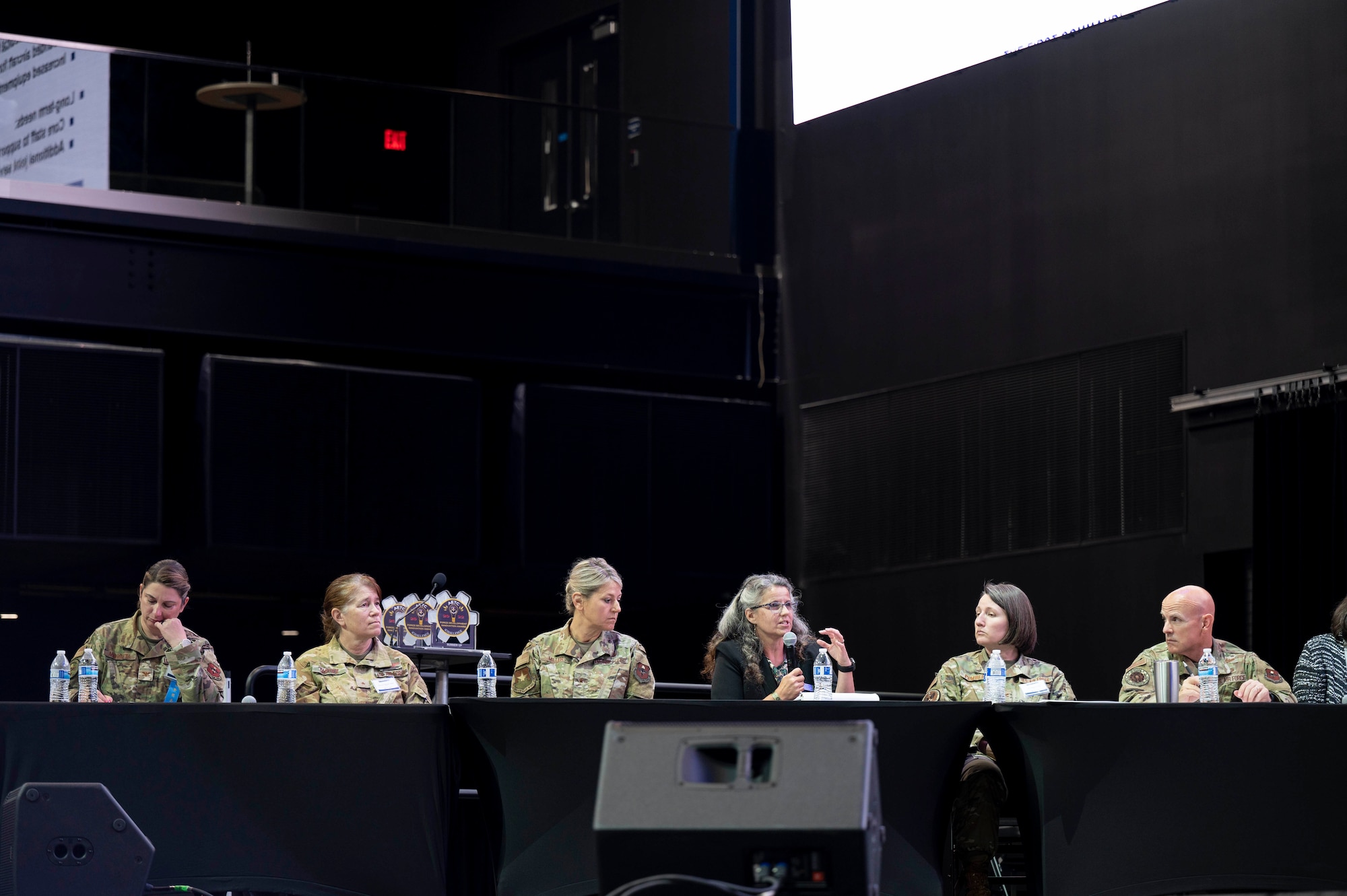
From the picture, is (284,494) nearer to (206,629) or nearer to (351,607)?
(206,629)

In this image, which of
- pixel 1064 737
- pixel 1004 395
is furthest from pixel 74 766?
pixel 1004 395

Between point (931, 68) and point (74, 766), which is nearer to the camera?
point (74, 766)

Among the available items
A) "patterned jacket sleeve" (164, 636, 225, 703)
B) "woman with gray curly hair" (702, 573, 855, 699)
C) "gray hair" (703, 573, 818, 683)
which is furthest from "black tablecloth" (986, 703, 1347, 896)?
"patterned jacket sleeve" (164, 636, 225, 703)

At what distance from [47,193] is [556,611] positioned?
13.3ft

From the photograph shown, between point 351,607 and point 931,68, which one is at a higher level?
point 931,68

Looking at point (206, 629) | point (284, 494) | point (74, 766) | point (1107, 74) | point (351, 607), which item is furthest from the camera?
point (206, 629)

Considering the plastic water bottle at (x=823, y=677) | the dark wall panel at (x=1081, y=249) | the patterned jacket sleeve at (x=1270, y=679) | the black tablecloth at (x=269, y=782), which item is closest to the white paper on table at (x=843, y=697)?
the plastic water bottle at (x=823, y=677)

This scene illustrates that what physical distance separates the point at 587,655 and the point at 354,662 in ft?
2.40

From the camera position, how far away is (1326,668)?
578 centimetres

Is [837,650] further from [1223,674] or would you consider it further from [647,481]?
[647,481]

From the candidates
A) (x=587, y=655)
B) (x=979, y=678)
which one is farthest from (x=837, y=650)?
(x=587, y=655)

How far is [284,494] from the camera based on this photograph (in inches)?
423

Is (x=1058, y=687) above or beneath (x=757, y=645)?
beneath

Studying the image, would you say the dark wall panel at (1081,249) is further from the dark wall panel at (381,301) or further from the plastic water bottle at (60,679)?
the plastic water bottle at (60,679)
